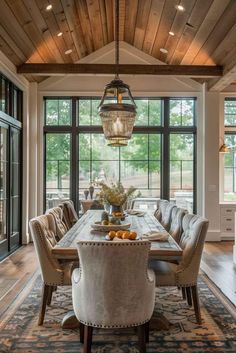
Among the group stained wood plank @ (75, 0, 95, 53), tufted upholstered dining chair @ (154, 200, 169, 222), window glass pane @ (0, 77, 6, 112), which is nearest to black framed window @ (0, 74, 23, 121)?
window glass pane @ (0, 77, 6, 112)

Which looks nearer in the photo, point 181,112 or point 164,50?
point 164,50

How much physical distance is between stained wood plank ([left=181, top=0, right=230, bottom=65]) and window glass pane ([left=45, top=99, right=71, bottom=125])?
8.68ft

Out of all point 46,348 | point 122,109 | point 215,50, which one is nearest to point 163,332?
point 46,348

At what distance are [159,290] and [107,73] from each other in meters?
4.20

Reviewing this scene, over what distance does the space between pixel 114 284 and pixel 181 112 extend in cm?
596

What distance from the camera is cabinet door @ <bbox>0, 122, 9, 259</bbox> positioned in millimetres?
5852

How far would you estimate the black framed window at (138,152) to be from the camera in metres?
7.61

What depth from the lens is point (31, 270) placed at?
5.04 metres

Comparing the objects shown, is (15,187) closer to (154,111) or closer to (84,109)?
(84,109)

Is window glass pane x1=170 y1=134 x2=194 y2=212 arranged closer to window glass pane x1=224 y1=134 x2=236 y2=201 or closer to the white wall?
the white wall

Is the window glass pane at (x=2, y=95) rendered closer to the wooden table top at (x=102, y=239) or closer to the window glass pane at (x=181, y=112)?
the wooden table top at (x=102, y=239)

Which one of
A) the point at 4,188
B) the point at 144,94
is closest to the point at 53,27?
the point at 144,94

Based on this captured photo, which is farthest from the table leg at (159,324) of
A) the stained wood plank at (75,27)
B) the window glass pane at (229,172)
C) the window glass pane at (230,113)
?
the window glass pane at (230,113)

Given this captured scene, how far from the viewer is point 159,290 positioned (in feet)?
13.7
